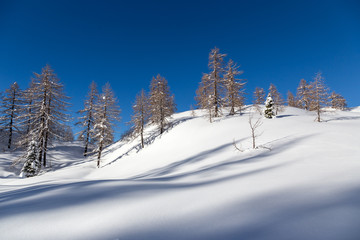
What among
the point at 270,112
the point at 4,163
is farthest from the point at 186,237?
the point at 4,163

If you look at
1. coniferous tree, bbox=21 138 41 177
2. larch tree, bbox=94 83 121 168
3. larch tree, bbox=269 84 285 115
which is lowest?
coniferous tree, bbox=21 138 41 177

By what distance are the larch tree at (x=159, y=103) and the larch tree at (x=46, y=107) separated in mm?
12018

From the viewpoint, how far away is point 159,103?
23.7 m

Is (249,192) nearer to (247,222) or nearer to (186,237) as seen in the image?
(247,222)

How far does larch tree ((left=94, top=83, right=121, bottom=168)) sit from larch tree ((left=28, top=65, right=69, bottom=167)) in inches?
178

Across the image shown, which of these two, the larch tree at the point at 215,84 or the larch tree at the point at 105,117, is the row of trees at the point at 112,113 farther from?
the larch tree at the point at 215,84

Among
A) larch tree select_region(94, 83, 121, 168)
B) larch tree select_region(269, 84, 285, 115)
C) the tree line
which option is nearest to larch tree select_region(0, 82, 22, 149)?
the tree line

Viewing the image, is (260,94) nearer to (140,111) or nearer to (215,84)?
(215,84)

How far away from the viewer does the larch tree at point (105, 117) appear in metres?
19.0

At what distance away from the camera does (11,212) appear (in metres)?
2.64

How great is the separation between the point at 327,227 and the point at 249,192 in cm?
132

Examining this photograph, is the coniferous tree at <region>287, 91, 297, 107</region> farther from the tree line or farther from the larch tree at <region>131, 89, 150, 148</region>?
the larch tree at <region>131, 89, 150, 148</region>

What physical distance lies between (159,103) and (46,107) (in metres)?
14.0

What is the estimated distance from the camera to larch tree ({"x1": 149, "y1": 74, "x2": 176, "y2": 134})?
2347cm
